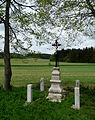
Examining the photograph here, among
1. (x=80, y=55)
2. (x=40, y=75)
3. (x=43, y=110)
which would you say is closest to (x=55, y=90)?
(x=43, y=110)

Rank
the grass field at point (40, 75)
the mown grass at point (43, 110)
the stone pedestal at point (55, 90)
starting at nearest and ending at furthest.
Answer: the mown grass at point (43, 110) → the stone pedestal at point (55, 90) → the grass field at point (40, 75)

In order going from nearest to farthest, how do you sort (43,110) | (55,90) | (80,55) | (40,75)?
(43,110)
(55,90)
(40,75)
(80,55)

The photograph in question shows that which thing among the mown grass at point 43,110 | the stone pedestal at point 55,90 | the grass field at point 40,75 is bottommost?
the grass field at point 40,75

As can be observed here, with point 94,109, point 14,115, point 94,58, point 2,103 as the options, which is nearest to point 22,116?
point 14,115

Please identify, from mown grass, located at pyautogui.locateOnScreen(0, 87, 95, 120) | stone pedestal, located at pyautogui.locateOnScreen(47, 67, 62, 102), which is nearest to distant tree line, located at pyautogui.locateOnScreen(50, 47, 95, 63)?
stone pedestal, located at pyautogui.locateOnScreen(47, 67, 62, 102)

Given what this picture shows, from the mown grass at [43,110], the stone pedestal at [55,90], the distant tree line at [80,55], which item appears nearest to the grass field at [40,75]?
the stone pedestal at [55,90]

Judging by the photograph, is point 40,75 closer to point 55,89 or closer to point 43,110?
Answer: point 55,89

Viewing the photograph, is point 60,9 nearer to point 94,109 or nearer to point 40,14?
point 40,14

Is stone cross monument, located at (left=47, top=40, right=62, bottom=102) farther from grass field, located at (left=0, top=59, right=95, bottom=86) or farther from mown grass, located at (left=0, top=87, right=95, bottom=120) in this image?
grass field, located at (left=0, top=59, right=95, bottom=86)

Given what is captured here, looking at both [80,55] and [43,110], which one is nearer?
[43,110]

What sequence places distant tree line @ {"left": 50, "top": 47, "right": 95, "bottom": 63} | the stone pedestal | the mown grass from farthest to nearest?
distant tree line @ {"left": 50, "top": 47, "right": 95, "bottom": 63} → the stone pedestal → the mown grass

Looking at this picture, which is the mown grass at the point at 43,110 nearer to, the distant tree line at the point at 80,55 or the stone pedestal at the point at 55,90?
the stone pedestal at the point at 55,90

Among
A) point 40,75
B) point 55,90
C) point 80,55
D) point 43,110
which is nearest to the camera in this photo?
point 43,110

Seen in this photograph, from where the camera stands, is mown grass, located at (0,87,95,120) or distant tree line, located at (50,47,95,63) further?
distant tree line, located at (50,47,95,63)
